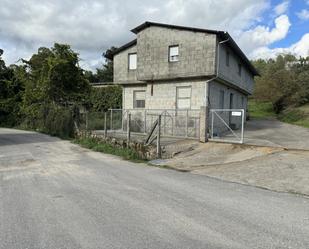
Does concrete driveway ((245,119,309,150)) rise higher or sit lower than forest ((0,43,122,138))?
lower

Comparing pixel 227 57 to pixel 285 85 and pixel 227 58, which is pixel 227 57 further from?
pixel 285 85

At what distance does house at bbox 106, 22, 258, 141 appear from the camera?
15719mm

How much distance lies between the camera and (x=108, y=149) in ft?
44.8

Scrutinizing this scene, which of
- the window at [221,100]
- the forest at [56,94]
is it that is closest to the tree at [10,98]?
the forest at [56,94]

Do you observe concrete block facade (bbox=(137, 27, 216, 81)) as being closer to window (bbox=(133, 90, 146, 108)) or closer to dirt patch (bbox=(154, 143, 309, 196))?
window (bbox=(133, 90, 146, 108))

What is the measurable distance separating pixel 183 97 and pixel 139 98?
159 inches

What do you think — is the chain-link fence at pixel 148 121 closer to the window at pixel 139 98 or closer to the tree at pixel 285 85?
the window at pixel 139 98

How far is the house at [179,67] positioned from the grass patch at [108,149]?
4375mm

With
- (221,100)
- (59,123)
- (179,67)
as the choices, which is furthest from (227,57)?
(59,123)

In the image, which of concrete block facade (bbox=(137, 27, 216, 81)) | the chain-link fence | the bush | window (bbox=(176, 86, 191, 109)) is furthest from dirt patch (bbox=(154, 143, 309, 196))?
the bush

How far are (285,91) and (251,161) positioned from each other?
33.3 m

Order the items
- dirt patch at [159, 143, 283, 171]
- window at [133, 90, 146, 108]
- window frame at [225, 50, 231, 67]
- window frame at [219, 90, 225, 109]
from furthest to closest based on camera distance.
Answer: window at [133, 90, 146, 108], window frame at [219, 90, 225, 109], window frame at [225, 50, 231, 67], dirt patch at [159, 143, 283, 171]

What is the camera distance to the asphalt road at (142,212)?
13.5ft

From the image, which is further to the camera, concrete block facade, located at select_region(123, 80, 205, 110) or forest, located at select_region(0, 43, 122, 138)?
forest, located at select_region(0, 43, 122, 138)
